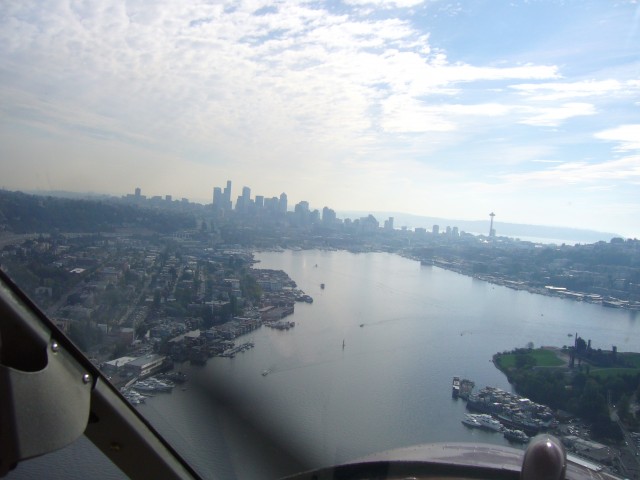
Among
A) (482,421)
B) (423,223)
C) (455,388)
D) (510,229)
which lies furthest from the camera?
(423,223)

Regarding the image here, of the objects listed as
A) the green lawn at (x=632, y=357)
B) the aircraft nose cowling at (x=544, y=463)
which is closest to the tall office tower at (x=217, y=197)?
the green lawn at (x=632, y=357)

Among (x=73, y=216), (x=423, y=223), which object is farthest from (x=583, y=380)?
(x=423, y=223)

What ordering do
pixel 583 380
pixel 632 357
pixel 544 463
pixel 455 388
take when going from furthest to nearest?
pixel 632 357, pixel 455 388, pixel 583 380, pixel 544 463

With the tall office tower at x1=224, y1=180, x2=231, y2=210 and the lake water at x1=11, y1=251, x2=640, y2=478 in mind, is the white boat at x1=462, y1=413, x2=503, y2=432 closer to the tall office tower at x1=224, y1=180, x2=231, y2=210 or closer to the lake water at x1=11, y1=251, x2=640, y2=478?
the lake water at x1=11, y1=251, x2=640, y2=478

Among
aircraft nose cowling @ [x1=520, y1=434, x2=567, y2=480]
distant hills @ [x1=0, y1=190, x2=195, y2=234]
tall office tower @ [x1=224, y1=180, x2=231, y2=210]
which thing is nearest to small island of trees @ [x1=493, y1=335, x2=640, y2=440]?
aircraft nose cowling @ [x1=520, y1=434, x2=567, y2=480]

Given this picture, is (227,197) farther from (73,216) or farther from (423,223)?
(423,223)

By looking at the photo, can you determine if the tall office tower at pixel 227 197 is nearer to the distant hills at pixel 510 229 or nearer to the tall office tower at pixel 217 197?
the tall office tower at pixel 217 197
